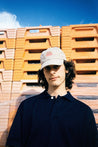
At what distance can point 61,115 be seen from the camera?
1326 mm

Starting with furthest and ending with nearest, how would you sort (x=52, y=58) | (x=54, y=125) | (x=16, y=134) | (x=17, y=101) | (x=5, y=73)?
(x=5, y=73) < (x=17, y=101) < (x=52, y=58) < (x=16, y=134) < (x=54, y=125)

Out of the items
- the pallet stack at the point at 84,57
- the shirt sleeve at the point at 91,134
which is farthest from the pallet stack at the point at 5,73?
the shirt sleeve at the point at 91,134

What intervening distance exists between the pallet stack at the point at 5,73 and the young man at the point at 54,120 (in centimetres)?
247

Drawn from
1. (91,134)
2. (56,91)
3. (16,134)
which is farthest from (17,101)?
(91,134)

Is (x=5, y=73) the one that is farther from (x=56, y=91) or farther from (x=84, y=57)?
(x=56, y=91)

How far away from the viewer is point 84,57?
12.3 ft

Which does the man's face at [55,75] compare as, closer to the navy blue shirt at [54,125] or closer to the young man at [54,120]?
the young man at [54,120]

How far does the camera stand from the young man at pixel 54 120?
4.18 ft

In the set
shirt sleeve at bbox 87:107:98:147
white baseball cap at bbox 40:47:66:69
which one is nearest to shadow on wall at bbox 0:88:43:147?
white baseball cap at bbox 40:47:66:69

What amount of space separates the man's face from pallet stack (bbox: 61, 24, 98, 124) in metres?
2.18

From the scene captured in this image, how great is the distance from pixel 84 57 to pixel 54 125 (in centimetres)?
297

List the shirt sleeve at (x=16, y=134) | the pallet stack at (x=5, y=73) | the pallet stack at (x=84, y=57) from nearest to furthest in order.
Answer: the shirt sleeve at (x=16, y=134), the pallet stack at (x=84, y=57), the pallet stack at (x=5, y=73)

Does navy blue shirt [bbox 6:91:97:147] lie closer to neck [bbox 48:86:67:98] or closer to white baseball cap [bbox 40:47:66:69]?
neck [bbox 48:86:67:98]

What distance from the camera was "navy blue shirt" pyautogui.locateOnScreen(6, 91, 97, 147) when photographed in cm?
127
